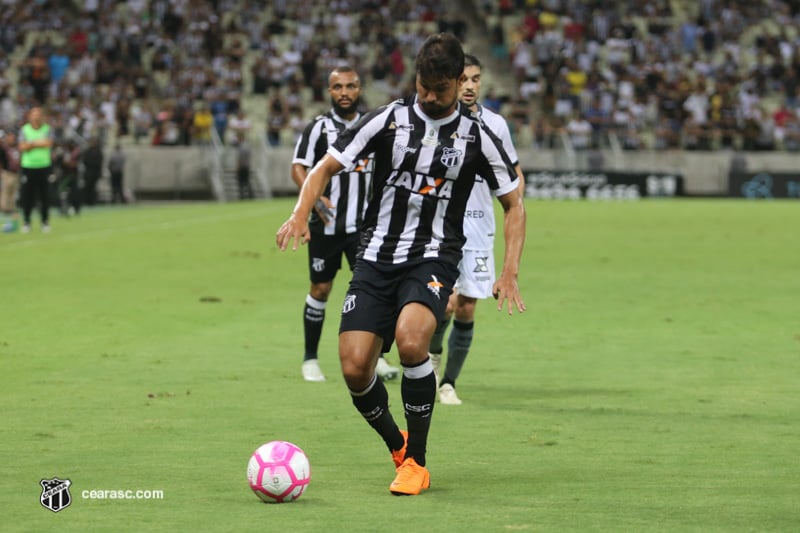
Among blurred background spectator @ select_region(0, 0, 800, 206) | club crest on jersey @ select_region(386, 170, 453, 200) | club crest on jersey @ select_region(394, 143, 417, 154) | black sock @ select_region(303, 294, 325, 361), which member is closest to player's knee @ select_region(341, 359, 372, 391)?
club crest on jersey @ select_region(386, 170, 453, 200)

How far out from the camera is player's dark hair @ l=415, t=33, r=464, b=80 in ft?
21.0

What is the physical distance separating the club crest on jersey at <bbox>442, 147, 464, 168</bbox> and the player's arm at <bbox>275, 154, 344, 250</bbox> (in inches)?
19.8

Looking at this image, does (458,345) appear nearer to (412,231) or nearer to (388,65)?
(412,231)

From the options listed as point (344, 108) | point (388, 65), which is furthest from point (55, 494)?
point (388, 65)

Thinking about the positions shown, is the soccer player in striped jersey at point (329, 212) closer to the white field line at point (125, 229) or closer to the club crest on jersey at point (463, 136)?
the club crest on jersey at point (463, 136)

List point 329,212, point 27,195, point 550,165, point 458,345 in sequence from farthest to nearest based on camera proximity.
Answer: point 550,165 < point 27,195 < point 329,212 < point 458,345

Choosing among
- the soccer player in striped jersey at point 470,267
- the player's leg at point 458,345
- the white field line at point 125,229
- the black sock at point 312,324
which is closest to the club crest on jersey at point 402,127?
the soccer player in striped jersey at point 470,267

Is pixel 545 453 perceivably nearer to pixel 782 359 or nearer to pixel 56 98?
pixel 782 359

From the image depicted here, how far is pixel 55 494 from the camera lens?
6051mm

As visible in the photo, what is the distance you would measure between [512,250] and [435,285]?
1.55 ft

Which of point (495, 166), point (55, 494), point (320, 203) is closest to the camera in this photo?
point (55, 494)

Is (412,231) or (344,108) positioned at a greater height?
(344,108)

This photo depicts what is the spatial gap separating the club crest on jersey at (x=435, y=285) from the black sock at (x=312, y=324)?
3.77 metres

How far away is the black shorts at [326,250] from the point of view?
34.0ft
